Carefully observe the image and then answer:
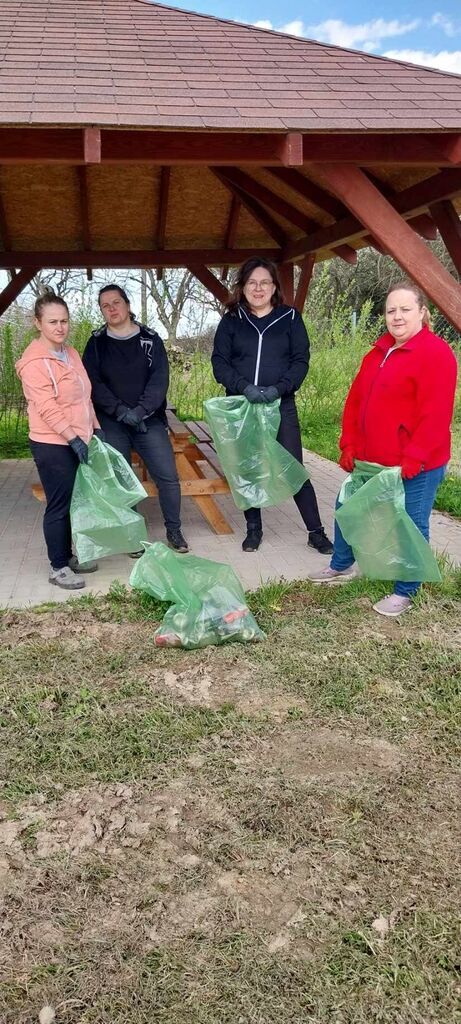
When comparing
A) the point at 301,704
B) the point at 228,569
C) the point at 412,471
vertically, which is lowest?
the point at 301,704

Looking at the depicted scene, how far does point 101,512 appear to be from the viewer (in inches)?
165

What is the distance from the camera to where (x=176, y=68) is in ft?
14.1

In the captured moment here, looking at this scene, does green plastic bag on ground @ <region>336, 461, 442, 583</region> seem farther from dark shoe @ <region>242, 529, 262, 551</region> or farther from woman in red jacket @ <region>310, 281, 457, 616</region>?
dark shoe @ <region>242, 529, 262, 551</region>

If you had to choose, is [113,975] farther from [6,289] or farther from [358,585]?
[6,289]

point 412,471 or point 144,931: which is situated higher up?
point 412,471

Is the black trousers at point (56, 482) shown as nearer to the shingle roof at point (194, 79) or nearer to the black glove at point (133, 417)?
the black glove at point (133, 417)

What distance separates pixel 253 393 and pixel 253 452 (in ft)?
1.25

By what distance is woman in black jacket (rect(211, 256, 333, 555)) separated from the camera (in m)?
4.52

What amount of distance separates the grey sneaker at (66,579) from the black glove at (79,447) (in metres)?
0.73

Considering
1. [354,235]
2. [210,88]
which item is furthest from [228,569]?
[354,235]

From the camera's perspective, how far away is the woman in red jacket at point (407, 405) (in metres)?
3.43

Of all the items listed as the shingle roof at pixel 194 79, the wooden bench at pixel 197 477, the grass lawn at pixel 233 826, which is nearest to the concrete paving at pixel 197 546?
the wooden bench at pixel 197 477

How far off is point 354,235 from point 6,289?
3.76m

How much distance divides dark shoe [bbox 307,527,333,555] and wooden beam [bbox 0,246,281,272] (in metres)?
4.06
